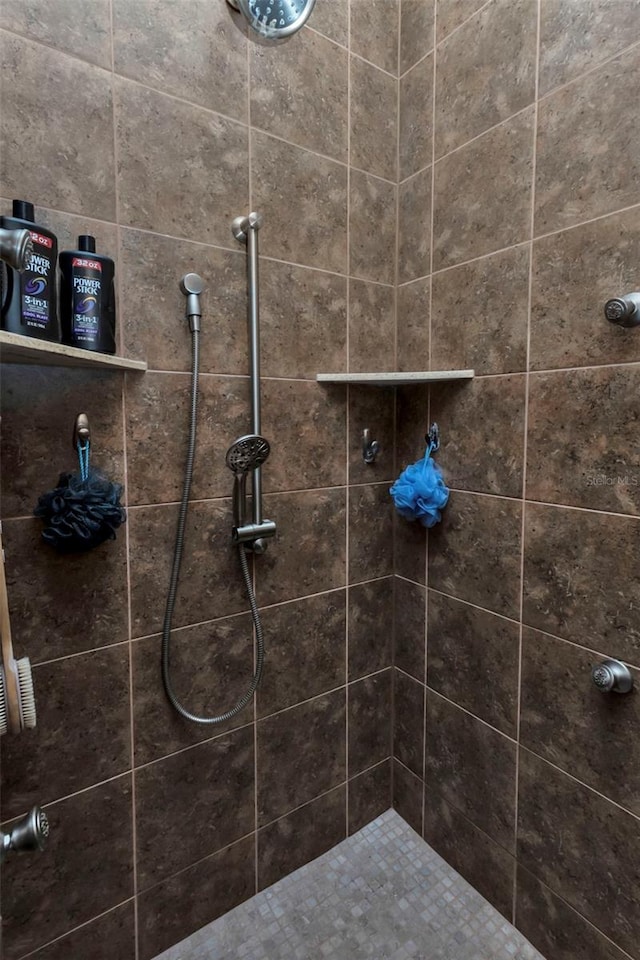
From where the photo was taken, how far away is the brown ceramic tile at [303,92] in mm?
1118

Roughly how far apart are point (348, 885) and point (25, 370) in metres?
1.53

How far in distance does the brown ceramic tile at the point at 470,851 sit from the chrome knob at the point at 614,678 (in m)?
0.60

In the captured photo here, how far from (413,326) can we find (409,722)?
46.9 inches

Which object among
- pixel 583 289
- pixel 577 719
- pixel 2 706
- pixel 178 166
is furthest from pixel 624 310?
pixel 2 706

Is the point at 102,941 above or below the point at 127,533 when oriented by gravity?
below

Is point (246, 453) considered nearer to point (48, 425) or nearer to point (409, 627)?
point (48, 425)

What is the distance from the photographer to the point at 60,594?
0.96 meters

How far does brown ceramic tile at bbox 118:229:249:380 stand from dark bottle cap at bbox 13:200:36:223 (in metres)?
0.18

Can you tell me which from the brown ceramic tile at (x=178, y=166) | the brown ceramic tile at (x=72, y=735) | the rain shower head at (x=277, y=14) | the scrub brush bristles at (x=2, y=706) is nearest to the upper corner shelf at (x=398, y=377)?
the brown ceramic tile at (x=178, y=166)

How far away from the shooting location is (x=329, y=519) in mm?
1326

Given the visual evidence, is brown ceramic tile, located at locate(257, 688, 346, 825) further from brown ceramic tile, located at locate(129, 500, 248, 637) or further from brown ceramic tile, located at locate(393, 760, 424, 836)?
brown ceramic tile, located at locate(129, 500, 248, 637)

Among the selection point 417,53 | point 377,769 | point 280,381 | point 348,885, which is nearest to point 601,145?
point 417,53

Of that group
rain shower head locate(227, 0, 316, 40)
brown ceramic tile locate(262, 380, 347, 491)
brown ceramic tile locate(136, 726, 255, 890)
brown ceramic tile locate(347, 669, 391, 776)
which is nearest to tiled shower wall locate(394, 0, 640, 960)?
brown ceramic tile locate(347, 669, 391, 776)

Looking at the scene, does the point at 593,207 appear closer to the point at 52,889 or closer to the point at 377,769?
the point at 377,769
